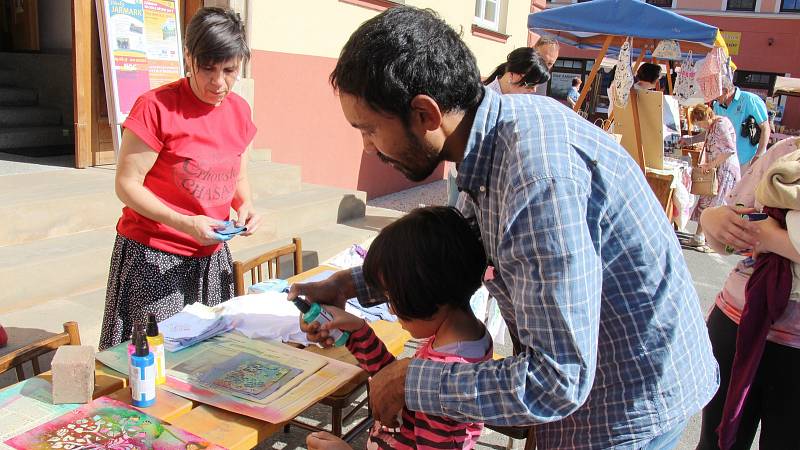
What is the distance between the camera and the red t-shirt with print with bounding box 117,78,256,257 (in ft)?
7.29

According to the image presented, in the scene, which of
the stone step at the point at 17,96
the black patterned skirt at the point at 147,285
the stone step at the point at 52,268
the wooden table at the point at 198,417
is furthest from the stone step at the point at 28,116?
the wooden table at the point at 198,417

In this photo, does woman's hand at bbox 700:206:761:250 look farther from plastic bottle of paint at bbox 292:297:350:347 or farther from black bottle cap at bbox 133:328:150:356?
black bottle cap at bbox 133:328:150:356

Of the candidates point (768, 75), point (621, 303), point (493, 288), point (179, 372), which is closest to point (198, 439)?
point (179, 372)

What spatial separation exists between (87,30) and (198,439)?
4365 mm

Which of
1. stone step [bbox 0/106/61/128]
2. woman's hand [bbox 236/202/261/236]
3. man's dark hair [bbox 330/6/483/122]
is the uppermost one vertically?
man's dark hair [bbox 330/6/483/122]

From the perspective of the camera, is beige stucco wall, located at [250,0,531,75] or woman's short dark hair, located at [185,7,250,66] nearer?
woman's short dark hair, located at [185,7,250,66]

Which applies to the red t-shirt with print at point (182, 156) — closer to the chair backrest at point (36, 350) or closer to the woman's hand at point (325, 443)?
the chair backrest at point (36, 350)

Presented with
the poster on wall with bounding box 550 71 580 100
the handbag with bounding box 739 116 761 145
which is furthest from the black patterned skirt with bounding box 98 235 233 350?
the poster on wall with bounding box 550 71 580 100

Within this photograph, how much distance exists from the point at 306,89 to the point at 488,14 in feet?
14.9

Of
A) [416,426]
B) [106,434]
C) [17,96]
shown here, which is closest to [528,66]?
[416,426]

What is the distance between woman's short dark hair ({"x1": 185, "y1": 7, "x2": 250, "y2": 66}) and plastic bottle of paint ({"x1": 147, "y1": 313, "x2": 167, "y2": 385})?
0.97m

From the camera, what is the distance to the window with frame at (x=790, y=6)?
20.3 m

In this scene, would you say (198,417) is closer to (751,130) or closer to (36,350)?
(36,350)

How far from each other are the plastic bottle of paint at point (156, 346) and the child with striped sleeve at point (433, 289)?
0.53m
